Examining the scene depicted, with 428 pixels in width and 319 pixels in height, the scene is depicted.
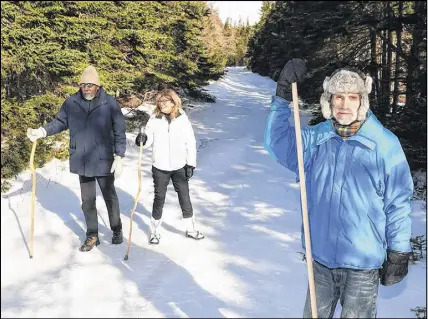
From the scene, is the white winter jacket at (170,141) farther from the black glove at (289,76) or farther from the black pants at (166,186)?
the black glove at (289,76)

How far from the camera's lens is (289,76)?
2.72 m

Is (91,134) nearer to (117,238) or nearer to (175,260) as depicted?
(117,238)

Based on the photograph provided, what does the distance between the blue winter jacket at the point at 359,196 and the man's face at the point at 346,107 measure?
0.28 feet

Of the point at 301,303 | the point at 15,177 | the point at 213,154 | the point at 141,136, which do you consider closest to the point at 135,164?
the point at 213,154

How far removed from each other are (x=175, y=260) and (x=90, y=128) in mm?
1975

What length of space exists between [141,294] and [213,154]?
7.17m

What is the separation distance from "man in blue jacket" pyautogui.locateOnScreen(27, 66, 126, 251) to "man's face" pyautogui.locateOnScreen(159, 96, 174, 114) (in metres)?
0.54

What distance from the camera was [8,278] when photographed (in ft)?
14.6

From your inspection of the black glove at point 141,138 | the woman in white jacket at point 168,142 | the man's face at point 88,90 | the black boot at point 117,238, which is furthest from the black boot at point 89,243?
the man's face at point 88,90

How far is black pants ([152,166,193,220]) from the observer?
18.2 feet

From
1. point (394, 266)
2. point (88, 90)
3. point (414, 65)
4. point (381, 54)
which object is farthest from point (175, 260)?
point (381, 54)

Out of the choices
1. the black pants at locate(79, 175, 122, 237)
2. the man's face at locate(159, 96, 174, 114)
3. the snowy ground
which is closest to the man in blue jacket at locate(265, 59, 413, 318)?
the snowy ground

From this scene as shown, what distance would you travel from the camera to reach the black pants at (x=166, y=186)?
5.56m

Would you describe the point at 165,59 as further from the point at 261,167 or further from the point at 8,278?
the point at 8,278
